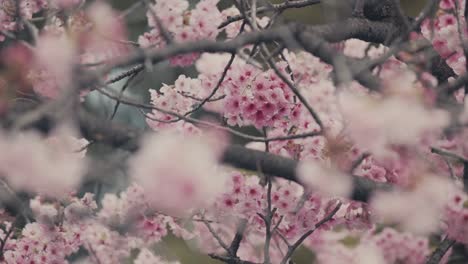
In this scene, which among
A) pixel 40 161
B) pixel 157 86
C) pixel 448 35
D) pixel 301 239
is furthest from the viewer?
pixel 157 86

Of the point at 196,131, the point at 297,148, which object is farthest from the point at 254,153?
the point at 196,131

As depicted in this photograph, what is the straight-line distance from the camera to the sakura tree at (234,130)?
1.68m

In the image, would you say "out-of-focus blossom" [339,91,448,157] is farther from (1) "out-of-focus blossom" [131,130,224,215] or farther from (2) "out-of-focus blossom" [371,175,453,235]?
(1) "out-of-focus blossom" [131,130,224,215]

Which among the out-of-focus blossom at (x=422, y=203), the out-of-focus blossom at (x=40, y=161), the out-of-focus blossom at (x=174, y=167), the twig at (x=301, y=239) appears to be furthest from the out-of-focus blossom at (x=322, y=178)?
the twig at (x=301, y=239)

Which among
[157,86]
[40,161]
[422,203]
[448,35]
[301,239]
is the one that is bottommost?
[157,86]

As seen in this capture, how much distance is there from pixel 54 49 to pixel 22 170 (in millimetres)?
316

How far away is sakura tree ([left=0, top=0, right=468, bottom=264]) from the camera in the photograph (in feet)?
5.51

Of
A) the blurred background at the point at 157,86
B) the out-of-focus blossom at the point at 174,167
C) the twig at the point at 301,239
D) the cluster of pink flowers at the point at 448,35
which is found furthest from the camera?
the blurred background at the point at 157,86

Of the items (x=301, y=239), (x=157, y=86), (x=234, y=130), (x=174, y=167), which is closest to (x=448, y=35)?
(x=301, y=239)

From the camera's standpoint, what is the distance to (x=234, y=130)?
2039 mm

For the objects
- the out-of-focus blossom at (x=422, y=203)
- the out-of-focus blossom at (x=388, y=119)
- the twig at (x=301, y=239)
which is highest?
the out-of-focus blossom at (x=388, y=119)

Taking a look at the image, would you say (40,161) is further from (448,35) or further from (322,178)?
(448,35)

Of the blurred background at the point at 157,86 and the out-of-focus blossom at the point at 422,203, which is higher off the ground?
the out-of-focus blossom at the point at 422,203

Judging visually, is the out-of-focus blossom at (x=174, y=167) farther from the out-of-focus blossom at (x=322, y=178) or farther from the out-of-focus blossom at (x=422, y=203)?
the out-of-focus blossom at (x=422, y=203)
